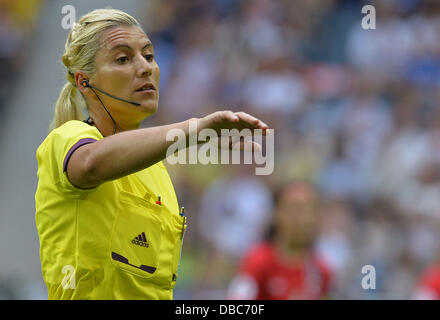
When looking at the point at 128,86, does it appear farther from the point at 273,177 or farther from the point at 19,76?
the point at 19,76

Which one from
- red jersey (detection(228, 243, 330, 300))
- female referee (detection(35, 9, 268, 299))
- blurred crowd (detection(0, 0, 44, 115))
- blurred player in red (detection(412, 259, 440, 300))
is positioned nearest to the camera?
female referee (detection(35, 9, 268, 299))

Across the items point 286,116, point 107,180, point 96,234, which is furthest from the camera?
point 286,116

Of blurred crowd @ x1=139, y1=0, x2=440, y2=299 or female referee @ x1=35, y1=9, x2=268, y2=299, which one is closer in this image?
female referee @ x1=35, y1=9, x2=268, y2=299

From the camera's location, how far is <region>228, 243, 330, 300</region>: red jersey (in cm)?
533

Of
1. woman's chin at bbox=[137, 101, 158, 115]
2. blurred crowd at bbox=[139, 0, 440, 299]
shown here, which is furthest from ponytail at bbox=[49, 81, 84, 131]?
blurred crowd at bbox=[139, 0, 440, 299]

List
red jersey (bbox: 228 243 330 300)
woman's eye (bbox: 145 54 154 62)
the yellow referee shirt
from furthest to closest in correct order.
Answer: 1. red jersey (bbox: 228 243 330 300)
2. woman's eye (bbox: 145 54 154 62)
3. the yellow referee shirt

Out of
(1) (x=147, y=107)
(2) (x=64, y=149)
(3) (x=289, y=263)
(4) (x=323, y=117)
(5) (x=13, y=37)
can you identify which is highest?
(5) (x=13, y=37)

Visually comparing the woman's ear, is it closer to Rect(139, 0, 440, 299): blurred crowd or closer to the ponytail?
the ponytail

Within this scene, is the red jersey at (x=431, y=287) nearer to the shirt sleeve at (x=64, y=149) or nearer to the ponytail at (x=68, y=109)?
the ponytail at (x=68, y=109)

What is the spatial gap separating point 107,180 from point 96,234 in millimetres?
307

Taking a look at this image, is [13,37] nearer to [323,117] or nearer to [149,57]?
[323,117]

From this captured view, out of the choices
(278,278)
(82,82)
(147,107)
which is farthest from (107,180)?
(278,278)

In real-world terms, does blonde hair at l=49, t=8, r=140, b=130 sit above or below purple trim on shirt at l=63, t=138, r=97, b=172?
above

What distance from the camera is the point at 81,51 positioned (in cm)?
303
